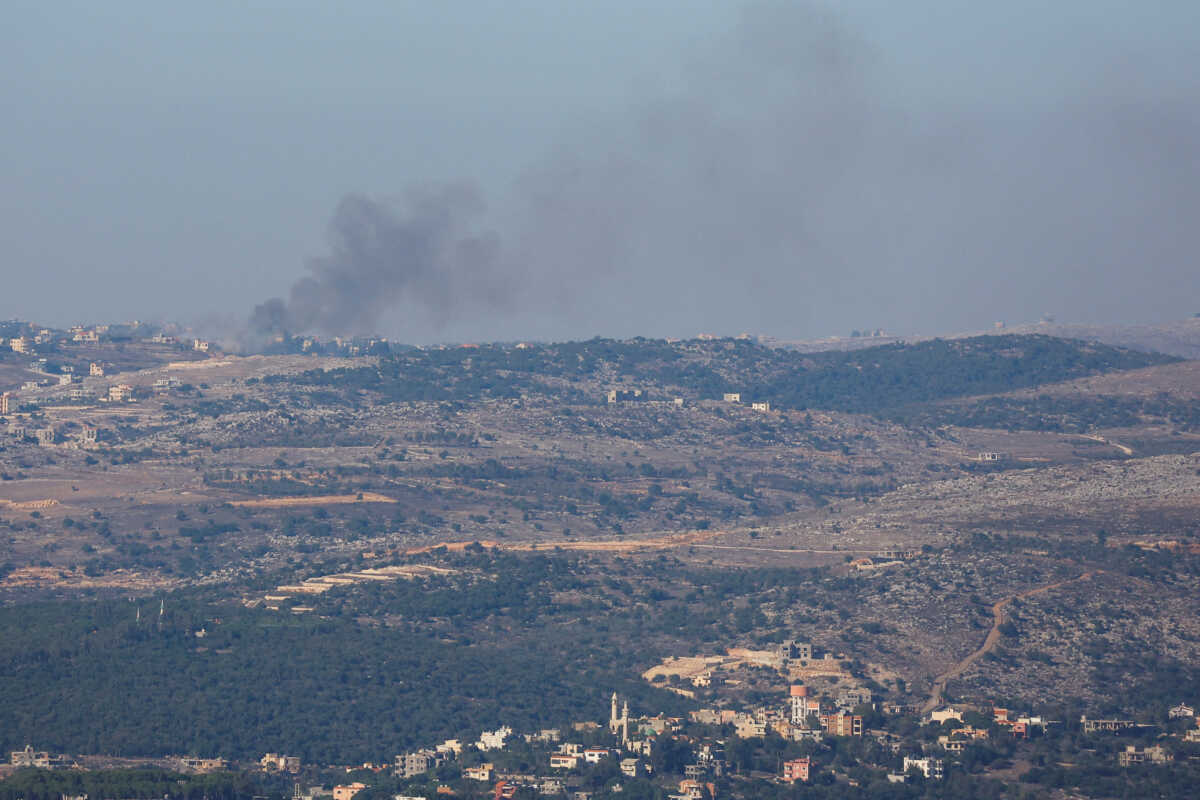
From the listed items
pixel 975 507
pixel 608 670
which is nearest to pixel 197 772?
pixel 608 670

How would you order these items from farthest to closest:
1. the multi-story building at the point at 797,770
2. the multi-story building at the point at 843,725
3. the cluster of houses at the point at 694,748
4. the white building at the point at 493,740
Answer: the white building at the point at 493,740
the multi-story building at the point at 843,725
the multi-story building at the point at 797,770
the cluster of houses at the point at 694,748

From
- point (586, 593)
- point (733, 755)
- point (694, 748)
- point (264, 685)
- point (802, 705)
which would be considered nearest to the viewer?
point (733, 755)

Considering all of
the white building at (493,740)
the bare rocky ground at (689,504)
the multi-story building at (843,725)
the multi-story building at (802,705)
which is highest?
the bare rocky ground at (689,504)

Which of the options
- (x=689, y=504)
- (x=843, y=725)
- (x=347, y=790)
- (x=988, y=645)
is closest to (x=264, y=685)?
(x=347, y=790)

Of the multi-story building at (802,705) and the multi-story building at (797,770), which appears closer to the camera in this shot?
the multi-story building at (797,770)

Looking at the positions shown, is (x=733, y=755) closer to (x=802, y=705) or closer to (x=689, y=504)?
(x=802, y=705)

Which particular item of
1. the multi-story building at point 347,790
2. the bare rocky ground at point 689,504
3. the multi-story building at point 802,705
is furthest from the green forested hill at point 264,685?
the bare rocky ground at point 689,504

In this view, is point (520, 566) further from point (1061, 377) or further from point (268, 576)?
point (1061, 377)

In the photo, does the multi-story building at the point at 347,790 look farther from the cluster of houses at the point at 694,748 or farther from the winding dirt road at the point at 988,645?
the winding dirt road at the point at 988,645

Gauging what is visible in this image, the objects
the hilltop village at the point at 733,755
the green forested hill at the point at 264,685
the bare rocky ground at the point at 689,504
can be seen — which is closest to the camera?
the hilltop village at the point at 733,755

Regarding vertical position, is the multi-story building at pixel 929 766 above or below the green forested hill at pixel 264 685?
below
